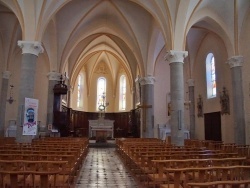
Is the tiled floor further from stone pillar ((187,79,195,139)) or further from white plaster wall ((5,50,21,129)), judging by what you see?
stone pillar ((187,79,195,139))

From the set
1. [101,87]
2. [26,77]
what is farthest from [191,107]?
[101,87]

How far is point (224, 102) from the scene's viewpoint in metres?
18.6


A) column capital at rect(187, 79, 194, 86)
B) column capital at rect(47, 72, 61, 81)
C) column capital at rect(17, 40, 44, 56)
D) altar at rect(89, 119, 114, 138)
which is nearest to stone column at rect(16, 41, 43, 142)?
column capital at rect(17, 40, 44, 56)

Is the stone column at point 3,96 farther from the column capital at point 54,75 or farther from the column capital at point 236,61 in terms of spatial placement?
the column capital at point 236,61

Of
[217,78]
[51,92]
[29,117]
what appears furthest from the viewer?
[51,92]

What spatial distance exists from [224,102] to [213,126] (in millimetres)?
2769

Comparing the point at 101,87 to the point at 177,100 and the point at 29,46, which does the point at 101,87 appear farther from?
the point at 177,100

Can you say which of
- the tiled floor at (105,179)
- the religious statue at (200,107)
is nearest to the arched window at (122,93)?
the religious statue at (200,107)

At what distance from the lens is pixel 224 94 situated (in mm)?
18625

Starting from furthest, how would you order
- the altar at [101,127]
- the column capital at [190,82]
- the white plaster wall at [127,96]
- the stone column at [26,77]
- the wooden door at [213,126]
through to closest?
the white plaster wall at [127,96] < the altar at [101,127] < the column capital at [190,82] < the wooden door at [213,126] < the stone column at [26,77]

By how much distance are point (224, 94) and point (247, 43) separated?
4176 millimetres

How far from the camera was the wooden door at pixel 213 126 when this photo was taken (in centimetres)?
1967

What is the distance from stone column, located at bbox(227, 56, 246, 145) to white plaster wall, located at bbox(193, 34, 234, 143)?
72.7 inches

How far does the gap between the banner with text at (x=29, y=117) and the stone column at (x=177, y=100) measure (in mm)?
7841
